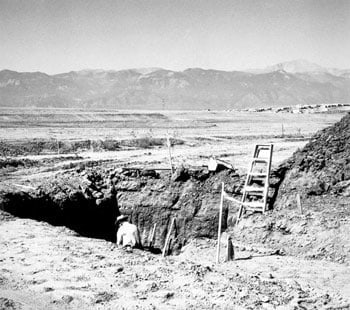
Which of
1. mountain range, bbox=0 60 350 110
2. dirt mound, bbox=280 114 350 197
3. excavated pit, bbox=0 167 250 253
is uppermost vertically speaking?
mountain range, bbox=0 60 350 110

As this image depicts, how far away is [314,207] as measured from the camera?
959 centimetres

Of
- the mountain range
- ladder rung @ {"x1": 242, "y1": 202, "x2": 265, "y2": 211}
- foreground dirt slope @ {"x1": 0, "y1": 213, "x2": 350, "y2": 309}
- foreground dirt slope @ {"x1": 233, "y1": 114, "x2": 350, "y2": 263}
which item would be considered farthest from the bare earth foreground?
the mountain range

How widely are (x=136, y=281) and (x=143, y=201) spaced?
22.1 feet

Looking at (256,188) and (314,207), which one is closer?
(314,207)

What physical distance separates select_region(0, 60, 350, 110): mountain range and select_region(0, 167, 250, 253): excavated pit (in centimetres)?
11733

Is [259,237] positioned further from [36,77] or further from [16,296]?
[36,77]

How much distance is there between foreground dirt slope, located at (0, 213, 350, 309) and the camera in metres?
5.48

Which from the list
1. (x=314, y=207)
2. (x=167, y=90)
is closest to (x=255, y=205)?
(x=314, y=207)

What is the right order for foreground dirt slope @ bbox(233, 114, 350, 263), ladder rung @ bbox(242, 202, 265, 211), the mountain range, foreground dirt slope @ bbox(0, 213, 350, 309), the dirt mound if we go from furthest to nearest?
1. the mountain range
2. ladder rung @ bbox(242, 202, 265, 211)
3. the dirt mound
4. foreground dirt slope @ bbox(233, 114, 350, 263)
5. foreground dirt slope @ bbox(0, 213, 350, 309)

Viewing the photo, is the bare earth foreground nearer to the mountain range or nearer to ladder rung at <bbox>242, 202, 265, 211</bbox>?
ladder rung at <bbox>242, 202, 265, 211</bbox>

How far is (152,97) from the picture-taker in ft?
460

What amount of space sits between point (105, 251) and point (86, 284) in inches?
57.5

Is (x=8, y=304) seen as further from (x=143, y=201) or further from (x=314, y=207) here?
(x=143, y=201)

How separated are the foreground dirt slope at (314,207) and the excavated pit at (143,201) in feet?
5.00
